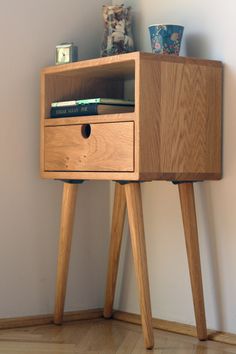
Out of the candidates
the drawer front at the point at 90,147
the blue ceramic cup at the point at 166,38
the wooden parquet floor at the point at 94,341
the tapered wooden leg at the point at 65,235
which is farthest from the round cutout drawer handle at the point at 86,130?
the wooden parquet floor at the point at 94,341

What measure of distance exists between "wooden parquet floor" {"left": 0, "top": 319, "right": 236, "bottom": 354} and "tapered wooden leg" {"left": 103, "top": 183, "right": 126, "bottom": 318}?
0.43ft

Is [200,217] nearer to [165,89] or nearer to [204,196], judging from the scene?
[204,196]

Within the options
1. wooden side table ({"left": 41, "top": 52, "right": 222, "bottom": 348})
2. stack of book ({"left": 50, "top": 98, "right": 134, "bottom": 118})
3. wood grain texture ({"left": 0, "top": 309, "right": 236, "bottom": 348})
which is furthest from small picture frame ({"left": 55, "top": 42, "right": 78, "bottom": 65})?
wood grain texture ({"left": 0, "top": 309, "right": 236, "bottom": 348})

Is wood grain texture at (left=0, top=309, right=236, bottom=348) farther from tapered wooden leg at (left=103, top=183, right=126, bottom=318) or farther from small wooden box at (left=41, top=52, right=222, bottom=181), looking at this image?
small wooden box at (left=41, top=52, right=222, bottom=181)

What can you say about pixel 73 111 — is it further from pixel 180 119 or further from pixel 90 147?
pixel 180 119

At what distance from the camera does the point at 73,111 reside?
→ 2.41 meters

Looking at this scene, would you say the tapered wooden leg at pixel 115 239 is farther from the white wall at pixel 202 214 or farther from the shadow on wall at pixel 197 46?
the shadow on wall at pixel 197 46

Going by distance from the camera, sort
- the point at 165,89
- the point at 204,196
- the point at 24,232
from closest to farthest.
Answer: the point at 165,89, the point at 204,196, the point at 24,232

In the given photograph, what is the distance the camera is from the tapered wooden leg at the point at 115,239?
8.50 ft

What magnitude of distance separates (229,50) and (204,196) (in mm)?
434

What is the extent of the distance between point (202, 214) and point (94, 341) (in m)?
0.49

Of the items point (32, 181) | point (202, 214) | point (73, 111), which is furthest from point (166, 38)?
point (32, 181)

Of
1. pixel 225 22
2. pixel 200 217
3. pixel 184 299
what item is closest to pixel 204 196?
pixel 200 217

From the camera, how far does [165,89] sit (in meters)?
2.19
